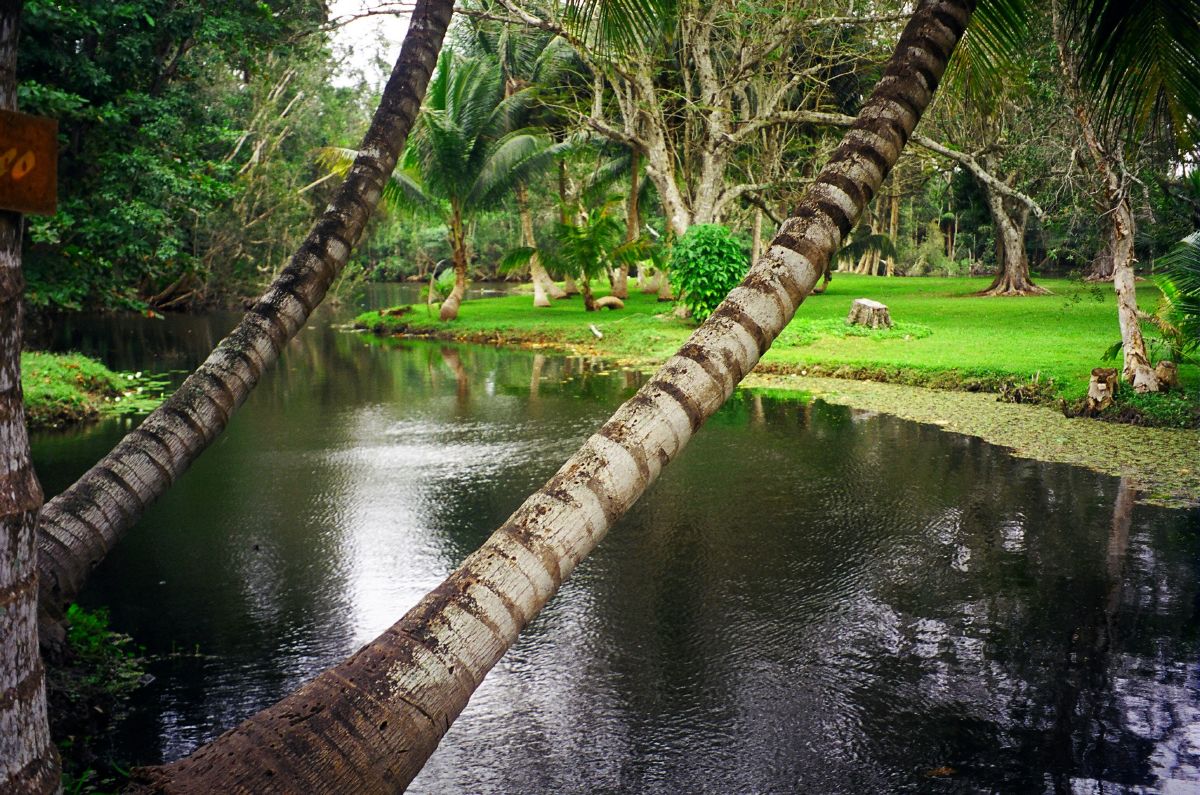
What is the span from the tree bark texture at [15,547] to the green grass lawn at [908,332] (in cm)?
1245

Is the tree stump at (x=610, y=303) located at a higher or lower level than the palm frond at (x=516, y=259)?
lower

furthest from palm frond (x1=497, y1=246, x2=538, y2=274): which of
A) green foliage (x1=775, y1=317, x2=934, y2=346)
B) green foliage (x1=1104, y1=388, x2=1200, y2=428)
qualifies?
green foliage (x1=1104, y1=388, x2=1200, y2=428)

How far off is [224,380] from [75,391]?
1137 cm

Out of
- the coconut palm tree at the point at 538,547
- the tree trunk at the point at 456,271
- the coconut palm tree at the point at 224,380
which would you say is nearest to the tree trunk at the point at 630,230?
the tree trunk at the point at 456,271

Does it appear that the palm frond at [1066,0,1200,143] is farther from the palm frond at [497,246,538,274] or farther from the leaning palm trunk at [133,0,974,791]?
the palm frond at [497,246,538,274]

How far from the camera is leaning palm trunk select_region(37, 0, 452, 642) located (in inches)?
171

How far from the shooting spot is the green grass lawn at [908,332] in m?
14.8

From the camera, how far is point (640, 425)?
3.23 m

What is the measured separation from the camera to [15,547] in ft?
7.40

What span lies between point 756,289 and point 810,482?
6836 mm

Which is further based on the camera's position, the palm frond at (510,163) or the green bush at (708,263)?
the palm frond at (510,163)

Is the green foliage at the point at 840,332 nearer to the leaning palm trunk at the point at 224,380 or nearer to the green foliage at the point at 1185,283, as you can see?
the green foliage at the point at 1185,283

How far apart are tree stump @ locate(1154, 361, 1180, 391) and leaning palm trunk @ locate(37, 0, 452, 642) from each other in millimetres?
10226

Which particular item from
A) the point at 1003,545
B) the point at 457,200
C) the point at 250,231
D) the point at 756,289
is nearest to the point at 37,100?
the point at 756,289
